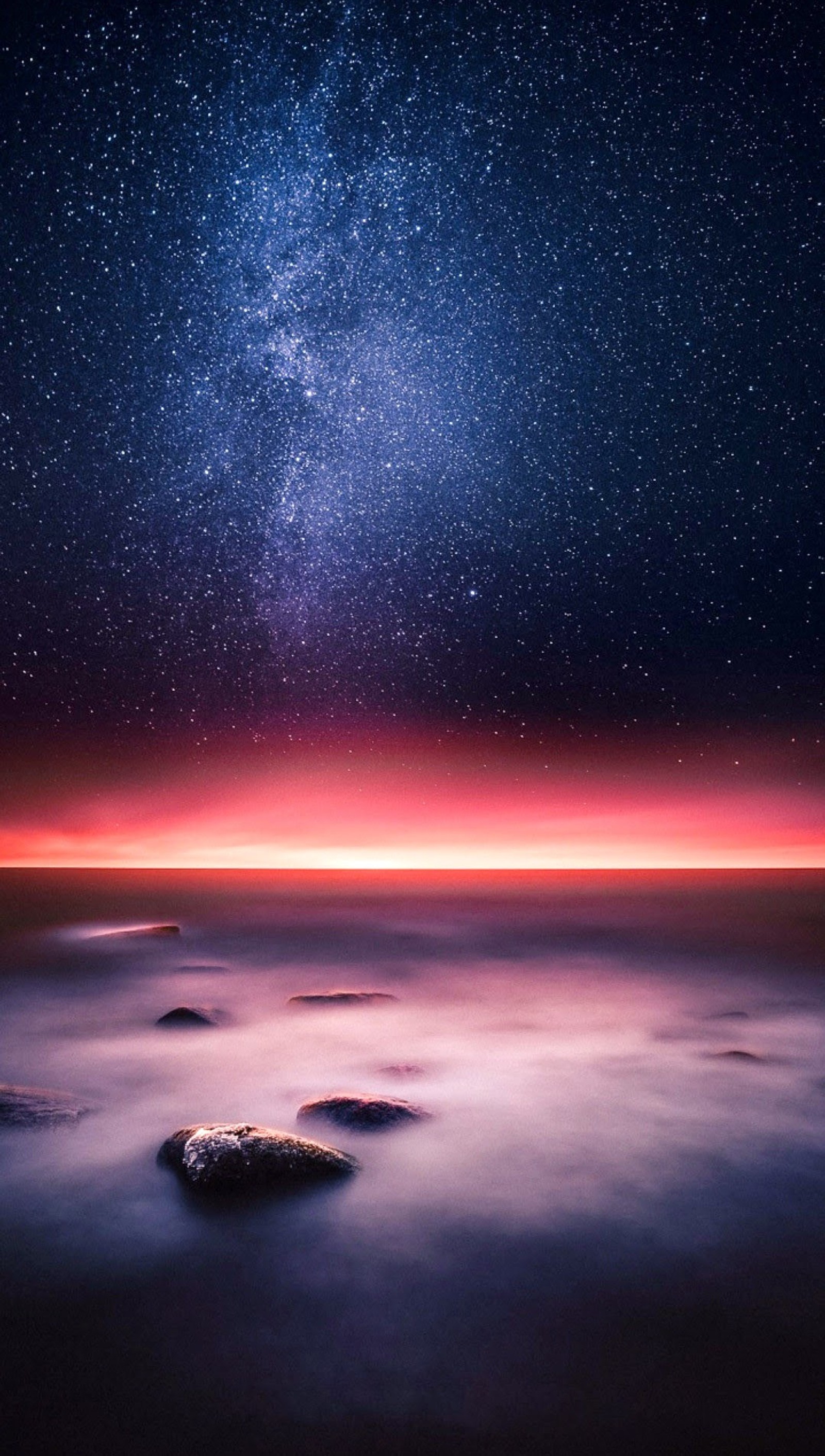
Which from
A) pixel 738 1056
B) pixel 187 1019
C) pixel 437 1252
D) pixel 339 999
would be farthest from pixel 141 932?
pixel 437 1252

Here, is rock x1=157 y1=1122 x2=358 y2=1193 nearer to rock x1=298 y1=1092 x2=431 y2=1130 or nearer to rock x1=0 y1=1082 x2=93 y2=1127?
rock x1=298 y1=1092 x2=431 y2=1130

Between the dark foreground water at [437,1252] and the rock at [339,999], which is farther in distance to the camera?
the rock at [339,999]

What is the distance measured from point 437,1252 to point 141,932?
26036 mm

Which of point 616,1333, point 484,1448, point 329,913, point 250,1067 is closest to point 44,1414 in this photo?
point 484,1448

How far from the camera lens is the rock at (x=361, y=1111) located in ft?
24.9

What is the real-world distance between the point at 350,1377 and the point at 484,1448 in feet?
2.89

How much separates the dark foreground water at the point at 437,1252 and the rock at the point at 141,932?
47.4 ft

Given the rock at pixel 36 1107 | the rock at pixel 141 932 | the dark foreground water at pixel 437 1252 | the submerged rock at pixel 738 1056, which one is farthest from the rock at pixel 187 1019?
the rock at pixel 141 932

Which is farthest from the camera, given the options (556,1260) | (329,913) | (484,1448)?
(329,913)

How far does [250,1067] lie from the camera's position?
10.6 metres

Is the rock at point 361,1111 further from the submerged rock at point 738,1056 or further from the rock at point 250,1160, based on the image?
the submerged rock at point 738,1056

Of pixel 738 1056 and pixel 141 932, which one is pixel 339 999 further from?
pixel 141 932

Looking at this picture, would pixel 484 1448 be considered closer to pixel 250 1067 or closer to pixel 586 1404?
pixel 586 1404

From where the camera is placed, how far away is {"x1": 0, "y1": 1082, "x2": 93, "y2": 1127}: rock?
7664 mm
